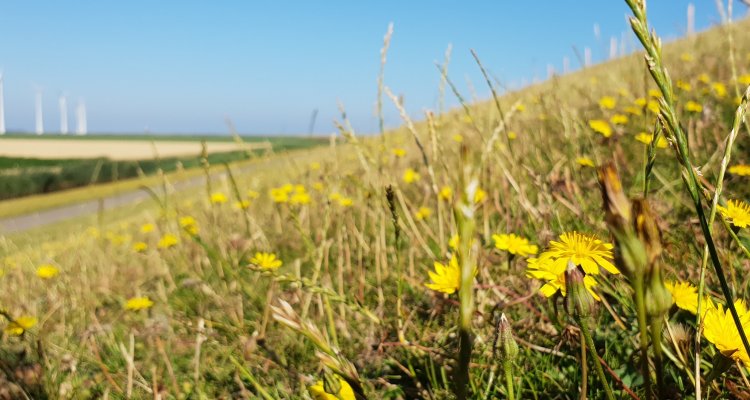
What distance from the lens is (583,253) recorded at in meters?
0.75

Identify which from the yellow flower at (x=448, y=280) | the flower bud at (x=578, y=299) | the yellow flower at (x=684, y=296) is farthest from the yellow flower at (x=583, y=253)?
the yellow flower at (x=448, y=280)

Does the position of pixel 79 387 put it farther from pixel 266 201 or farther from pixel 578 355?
pixel 266 201

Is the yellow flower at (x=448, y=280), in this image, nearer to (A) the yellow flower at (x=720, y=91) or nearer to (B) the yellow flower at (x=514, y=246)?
(B) the yellow flower at (x=514, y=246)

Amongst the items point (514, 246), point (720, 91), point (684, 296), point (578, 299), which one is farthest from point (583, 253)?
point (720, 91)

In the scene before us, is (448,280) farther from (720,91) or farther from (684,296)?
(720,91)

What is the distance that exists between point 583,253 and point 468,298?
40cm

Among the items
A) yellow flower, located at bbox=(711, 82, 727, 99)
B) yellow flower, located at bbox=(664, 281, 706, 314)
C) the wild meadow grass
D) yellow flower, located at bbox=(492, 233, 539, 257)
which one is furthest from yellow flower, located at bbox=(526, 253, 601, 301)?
yellow flower, located at bbox=(711, 82, 727, 99)

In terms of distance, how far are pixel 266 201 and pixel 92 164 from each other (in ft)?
137

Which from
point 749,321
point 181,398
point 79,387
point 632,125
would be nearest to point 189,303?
point 79,387

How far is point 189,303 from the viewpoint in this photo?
239 cm

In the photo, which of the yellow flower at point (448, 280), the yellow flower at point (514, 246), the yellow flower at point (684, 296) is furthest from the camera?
the yellow flower at point (514, 246)

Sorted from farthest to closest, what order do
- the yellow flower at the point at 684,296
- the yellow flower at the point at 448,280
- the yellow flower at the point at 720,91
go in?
the yellow flower at the point at 720,91 < the yellow flower at the point at 448,280 < the yellow flower at the point at 684,296

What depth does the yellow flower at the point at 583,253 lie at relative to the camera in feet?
2.38

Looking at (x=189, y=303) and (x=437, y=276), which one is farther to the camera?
(x=189, y=303)
